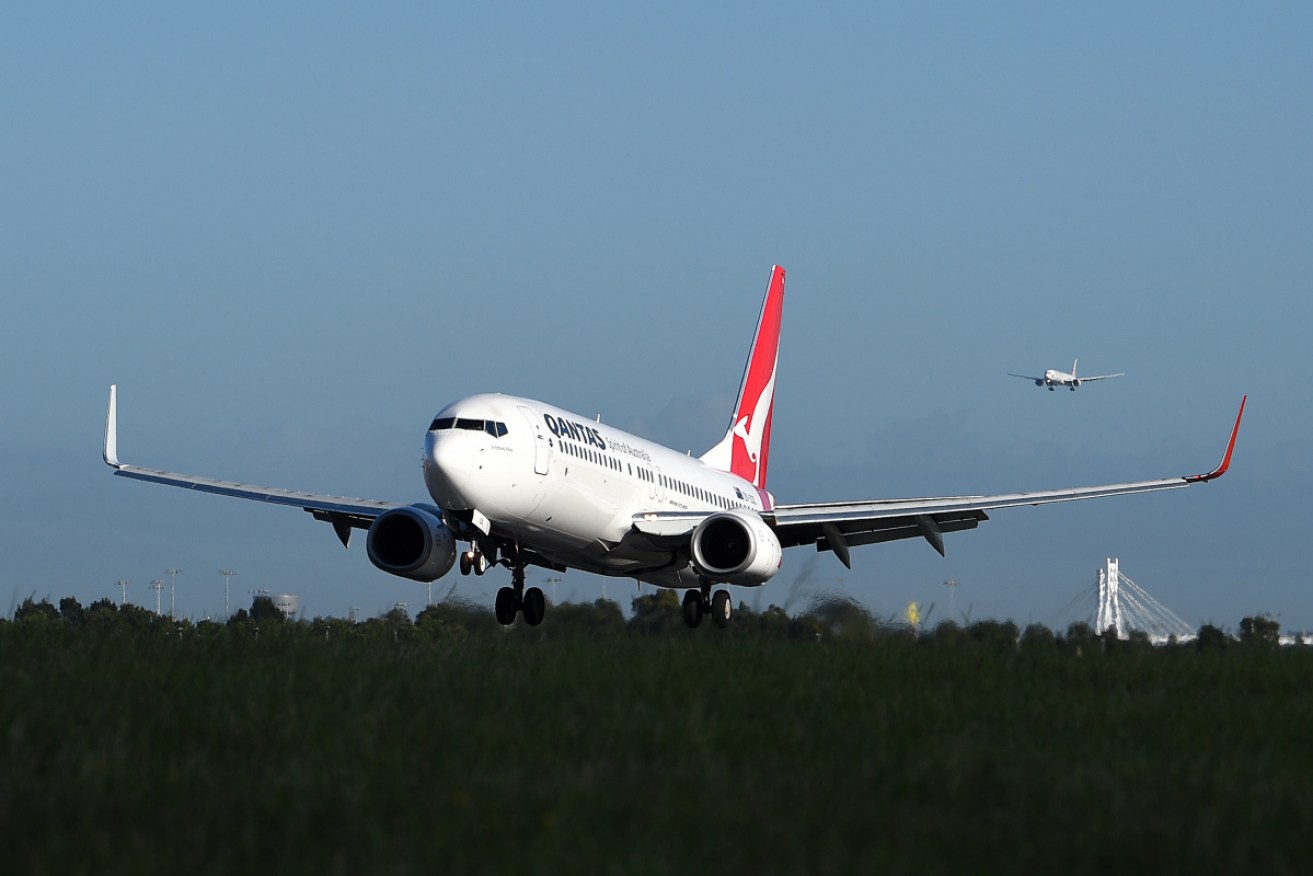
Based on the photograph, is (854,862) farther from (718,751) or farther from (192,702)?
(192,702)

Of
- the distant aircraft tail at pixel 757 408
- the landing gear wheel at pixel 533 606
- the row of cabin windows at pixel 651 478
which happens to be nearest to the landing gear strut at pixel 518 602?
the landing gear wheel at pixel 533 606

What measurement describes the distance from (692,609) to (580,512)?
16.6 feet

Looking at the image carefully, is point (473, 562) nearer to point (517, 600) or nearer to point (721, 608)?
point (517, 600)

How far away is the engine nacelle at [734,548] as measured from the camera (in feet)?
105

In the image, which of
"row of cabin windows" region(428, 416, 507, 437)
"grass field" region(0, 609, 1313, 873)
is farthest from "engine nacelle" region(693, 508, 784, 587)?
"grass field" region(0, 609, 1313, 873)

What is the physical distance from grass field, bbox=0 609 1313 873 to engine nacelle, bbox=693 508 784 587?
593 inches

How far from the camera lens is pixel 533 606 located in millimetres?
31938

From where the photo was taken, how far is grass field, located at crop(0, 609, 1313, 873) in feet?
24.9

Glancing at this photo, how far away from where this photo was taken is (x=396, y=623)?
26828mm

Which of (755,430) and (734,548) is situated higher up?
(755,430)

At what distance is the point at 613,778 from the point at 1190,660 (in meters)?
11.4

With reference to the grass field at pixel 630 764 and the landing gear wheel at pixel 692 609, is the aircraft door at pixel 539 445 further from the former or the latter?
the grass field at pixel 630 764

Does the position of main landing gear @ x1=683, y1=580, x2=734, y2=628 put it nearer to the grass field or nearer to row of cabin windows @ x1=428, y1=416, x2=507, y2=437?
row of cabin windows @ x1=428, y1=416, x2=507, y2=437

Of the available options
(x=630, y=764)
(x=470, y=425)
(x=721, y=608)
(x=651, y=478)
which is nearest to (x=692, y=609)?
(x=721, y=608)
